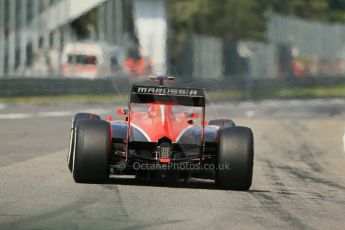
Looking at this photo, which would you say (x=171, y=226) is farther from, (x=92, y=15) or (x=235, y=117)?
(x=92, y=15)

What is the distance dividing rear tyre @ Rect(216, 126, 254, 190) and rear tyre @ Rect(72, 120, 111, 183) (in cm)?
130

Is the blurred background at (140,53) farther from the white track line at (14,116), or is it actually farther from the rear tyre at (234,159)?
the rear tyre at (234,159)

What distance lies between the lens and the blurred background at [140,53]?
44.0 meters

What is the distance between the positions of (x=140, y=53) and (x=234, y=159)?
127 feet

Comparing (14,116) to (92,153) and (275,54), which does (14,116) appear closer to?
(92,153)

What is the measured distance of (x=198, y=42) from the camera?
183 ft

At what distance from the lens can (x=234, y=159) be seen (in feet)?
41.8

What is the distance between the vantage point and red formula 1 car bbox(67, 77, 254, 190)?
12445mm

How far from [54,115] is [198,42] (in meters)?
25.7

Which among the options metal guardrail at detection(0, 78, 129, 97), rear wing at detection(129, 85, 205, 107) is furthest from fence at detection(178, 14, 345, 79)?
rear wing at detection(129, 85, 205, 107)

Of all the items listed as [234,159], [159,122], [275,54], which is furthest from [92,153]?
[275,54]

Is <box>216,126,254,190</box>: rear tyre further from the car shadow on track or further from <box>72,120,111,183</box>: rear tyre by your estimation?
<box>72,120,111,183</box>: rear tyre

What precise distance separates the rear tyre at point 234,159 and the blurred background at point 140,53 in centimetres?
2084

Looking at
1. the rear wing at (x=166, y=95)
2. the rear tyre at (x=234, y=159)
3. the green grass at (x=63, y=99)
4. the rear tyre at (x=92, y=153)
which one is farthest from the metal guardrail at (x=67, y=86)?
the rear tyre at (x=92, y=153)
